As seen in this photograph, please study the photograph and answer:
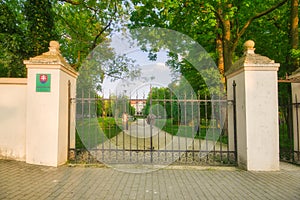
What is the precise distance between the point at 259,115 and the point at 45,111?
5765 mm

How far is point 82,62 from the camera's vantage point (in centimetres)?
1636

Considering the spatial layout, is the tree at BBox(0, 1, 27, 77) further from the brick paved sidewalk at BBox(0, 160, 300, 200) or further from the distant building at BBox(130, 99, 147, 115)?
the distant building at BBox(130, 99, 147, 115)

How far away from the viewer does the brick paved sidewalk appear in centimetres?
411

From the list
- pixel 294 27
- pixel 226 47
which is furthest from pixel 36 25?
pixel 294 27

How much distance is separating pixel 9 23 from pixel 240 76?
399 inches

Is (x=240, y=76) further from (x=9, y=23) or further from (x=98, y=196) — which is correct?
(x=9, y=23)

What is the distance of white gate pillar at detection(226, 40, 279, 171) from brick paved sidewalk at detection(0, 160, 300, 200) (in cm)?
39

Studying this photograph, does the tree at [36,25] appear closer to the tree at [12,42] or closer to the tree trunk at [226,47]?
the tree at [12,42]

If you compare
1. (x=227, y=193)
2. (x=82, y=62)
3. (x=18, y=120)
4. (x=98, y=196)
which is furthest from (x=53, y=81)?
(x=82, y=62)

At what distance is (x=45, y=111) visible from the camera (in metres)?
5.98

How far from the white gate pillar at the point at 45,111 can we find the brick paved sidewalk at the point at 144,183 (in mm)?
415

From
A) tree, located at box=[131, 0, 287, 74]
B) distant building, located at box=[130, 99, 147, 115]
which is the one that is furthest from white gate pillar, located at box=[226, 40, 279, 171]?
tree, located at box=[131, 0, 287, 74]

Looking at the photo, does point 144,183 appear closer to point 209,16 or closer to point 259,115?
point 259,115

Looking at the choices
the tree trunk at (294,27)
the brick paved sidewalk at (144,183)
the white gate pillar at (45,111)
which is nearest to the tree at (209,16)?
the tree trunk at (294,27)
